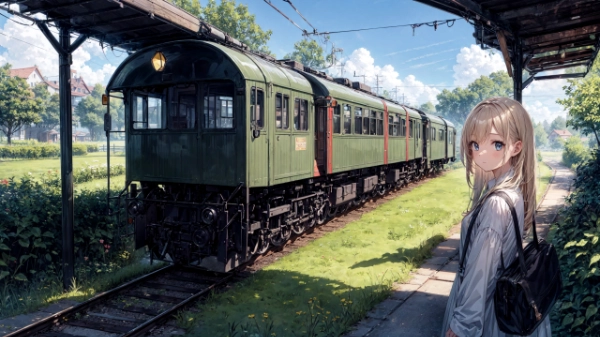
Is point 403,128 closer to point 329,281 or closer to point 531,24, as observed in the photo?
point 531,24

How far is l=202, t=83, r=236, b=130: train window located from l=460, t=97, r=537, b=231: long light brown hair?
568cm

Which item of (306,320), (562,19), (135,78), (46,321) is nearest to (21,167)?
(135,78)

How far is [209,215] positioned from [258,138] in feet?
5.25

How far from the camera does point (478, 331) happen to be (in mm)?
2273

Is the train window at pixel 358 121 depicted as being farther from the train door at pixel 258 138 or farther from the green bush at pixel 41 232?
the green bush at pixel 41 232

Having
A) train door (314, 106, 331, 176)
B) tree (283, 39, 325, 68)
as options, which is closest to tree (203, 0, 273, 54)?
tree (283, 39, 325, 68)

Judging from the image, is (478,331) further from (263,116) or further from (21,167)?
(21,167)

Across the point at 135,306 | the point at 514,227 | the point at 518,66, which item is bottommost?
the point at 135,306

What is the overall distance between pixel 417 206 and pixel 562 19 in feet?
29.5

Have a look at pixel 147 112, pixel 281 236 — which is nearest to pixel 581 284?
pixel 281 236

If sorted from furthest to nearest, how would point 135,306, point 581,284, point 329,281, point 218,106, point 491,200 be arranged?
point 218,106 → point 329,281 → point 135,306 → point 581,284 → point 491,200

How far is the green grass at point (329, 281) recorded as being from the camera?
19.8 feet

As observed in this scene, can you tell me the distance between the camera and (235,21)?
3291cm

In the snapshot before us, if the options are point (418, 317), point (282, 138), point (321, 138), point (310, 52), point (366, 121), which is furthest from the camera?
point (310, 52)
